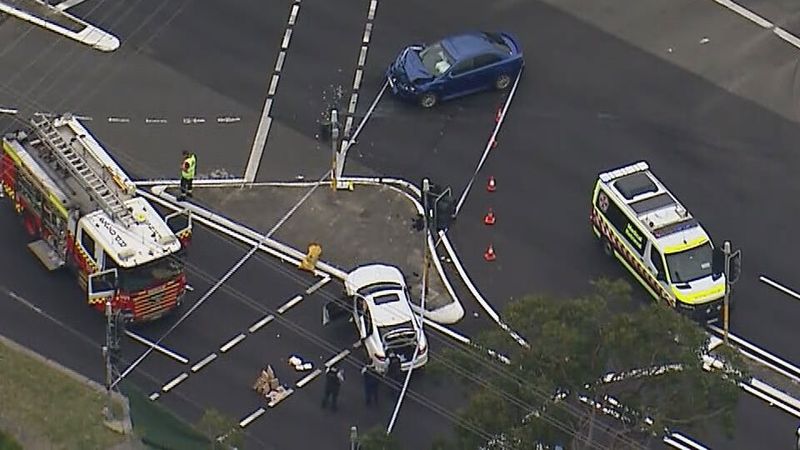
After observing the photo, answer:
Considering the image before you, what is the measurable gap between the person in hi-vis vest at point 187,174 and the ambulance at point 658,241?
11081mm

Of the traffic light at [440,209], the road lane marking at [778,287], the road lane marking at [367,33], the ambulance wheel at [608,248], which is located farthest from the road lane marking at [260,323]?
the road lane marking at [778,287]

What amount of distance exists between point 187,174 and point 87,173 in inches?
145

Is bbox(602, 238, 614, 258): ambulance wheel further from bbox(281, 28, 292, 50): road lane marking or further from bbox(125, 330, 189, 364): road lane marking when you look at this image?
bbox(281, 28, 292, 50): road lane marking

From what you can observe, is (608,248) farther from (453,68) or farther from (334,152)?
(334,152)

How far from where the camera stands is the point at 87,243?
1902 inches

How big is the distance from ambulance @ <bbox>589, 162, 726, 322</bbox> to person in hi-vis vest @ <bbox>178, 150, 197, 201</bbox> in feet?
36.4

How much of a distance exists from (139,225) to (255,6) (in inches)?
547

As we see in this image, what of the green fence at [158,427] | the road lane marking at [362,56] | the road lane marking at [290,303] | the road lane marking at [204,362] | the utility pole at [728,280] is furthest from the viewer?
the road lane marking at [362,56]

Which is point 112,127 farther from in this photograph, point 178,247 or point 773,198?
point 773,198

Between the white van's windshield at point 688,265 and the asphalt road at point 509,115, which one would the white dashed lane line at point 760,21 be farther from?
the white van's windshield at point 688,265

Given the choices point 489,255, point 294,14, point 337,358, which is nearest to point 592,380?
point 337,358

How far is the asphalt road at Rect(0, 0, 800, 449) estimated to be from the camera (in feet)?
168

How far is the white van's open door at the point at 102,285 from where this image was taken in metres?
47.4

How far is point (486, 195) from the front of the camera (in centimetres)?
5344
